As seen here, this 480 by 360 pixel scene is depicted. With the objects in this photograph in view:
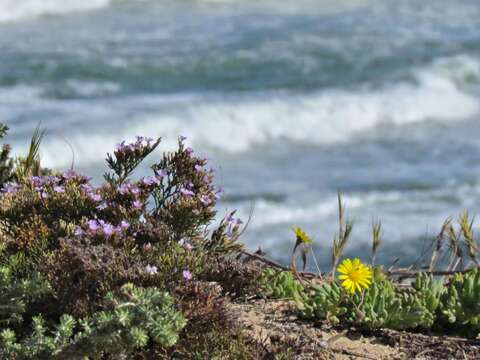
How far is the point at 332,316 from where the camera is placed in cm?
471

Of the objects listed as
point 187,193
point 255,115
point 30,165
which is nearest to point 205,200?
point 187,193

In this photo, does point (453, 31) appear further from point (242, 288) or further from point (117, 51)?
point (242, 288)

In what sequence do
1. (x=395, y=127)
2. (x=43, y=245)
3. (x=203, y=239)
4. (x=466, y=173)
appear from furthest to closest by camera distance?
(x=395, y=127) → (x=466, y=173) → (x=203, y=239) → (x=43, y=245)

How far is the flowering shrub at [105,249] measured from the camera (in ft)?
12.6

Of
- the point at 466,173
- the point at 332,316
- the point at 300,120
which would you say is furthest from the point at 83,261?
the point at 300,120

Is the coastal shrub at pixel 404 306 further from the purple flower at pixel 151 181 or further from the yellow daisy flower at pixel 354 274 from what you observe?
the purple flower at pixel 151 181

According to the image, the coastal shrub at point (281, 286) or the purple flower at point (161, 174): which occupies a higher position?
the purple flower at point (161, 174)

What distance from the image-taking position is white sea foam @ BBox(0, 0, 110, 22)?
23.7 metres

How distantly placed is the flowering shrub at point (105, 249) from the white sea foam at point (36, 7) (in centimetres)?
1924

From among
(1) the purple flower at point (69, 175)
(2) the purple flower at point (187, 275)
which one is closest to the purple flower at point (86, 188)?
(1) the purple flower at point (69, 175)

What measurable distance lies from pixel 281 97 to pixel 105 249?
49.0 ft

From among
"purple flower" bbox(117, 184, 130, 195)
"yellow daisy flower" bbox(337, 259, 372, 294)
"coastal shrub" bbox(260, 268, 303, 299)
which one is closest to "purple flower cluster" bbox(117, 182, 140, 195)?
"purple flower" bbox(117, 184, 130, 195)

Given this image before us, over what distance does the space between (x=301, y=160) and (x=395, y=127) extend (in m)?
2.64

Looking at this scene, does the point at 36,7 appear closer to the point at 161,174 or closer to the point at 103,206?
the point at 161,174
